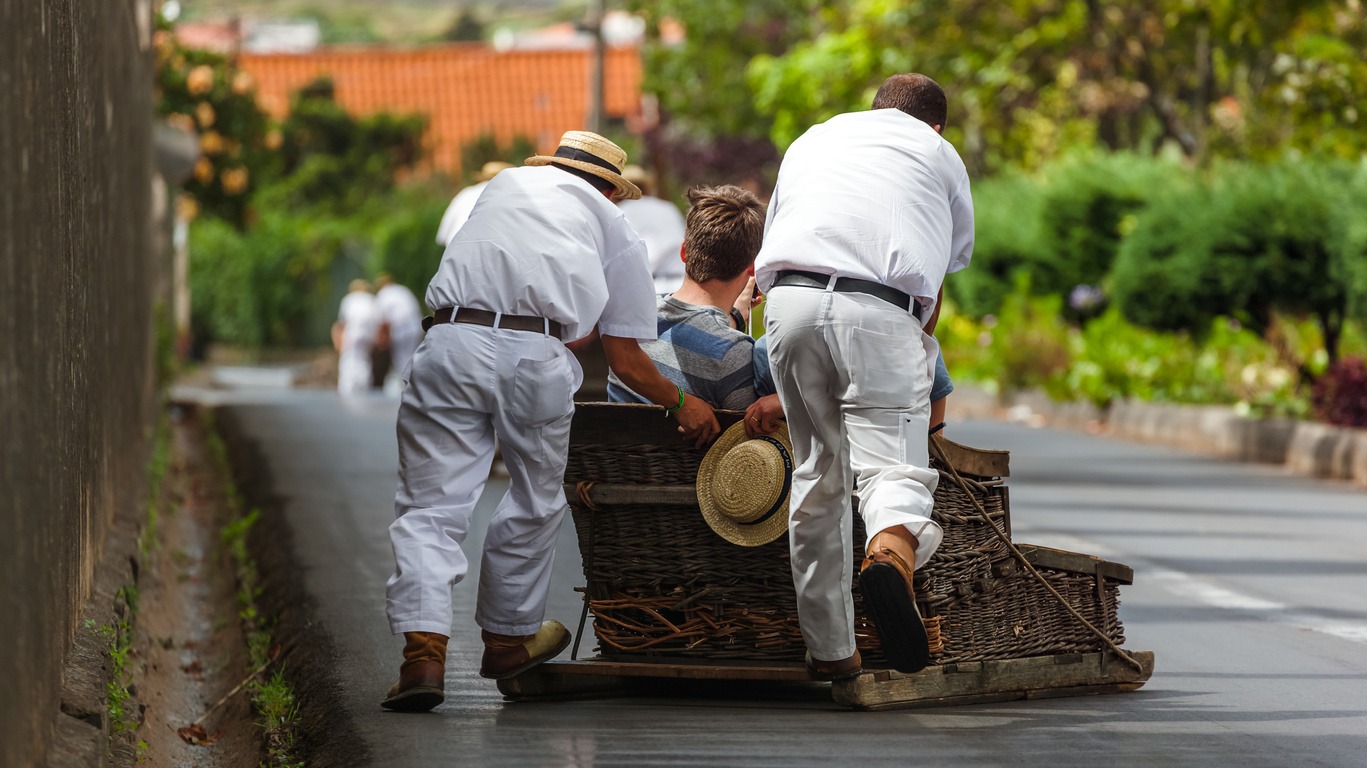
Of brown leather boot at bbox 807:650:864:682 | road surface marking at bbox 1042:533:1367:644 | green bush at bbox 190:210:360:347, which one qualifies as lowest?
green bush at bbox 190:210:360:347

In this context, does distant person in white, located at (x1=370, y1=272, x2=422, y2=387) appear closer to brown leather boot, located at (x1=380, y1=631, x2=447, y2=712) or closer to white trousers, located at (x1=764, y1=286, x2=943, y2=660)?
brown leather boot, located at (x1=380, y1=631, x2=447, y2=712)

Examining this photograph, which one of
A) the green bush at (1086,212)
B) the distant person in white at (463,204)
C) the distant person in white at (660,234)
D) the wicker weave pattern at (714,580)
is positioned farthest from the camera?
the green bush at (1086,212)

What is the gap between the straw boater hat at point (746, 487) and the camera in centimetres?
602

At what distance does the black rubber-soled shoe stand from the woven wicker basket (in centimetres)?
28

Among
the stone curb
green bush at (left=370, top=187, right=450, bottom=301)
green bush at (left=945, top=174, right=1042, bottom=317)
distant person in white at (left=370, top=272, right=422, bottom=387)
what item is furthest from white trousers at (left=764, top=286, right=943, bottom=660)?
green bush at (left=370, top=187, right=450, bottom=301)

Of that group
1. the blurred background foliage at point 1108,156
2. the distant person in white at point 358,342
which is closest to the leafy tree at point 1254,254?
the blurred background foliage at point 1108,156

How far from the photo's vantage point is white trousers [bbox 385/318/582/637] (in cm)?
582

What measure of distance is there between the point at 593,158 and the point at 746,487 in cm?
106

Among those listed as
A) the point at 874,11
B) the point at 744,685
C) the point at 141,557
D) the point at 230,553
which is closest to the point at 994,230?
the point at 874,11

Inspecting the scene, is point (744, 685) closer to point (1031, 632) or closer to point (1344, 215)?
point (1031, 632)

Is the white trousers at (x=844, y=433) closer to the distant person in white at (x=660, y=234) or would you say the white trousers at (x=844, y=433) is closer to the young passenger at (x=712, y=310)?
the young passenger at (x=712, y=310)

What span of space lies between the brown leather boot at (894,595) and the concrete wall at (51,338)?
2077 mm

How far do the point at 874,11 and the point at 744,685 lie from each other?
60.7 ft

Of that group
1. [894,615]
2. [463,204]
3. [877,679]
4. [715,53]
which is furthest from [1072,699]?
[715,53]
